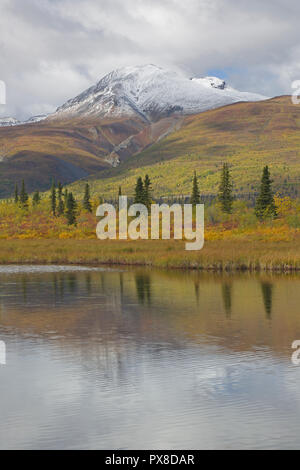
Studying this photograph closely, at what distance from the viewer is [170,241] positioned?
75312 mm

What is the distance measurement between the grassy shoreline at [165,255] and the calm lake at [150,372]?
584 inches

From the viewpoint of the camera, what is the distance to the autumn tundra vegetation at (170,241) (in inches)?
2232

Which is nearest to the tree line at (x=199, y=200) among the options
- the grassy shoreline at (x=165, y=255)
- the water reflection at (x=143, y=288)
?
the grassy shoreline at (x=165, y=255)

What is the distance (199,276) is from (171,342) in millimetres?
26052

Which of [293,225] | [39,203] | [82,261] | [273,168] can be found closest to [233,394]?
[82,261]

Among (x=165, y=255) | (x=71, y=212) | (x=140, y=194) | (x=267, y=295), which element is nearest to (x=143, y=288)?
(x=267, y=295)

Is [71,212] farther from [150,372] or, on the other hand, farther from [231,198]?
[150,372]

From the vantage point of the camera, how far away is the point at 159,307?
3450cm

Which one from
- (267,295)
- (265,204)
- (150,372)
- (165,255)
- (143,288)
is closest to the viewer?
(150,372)

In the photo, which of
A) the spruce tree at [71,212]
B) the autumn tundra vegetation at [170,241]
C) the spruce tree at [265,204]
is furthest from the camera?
the spruce tree at [71,212]

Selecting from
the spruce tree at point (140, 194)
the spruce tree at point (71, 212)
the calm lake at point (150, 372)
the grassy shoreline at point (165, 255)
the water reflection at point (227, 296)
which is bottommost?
the calm lake at point (150, 372)

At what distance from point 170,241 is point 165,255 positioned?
14546mm

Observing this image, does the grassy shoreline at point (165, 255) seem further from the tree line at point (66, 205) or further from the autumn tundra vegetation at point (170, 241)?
the tree line at point (66, 205)

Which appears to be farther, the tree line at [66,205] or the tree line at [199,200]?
the tree line at [66,205]
